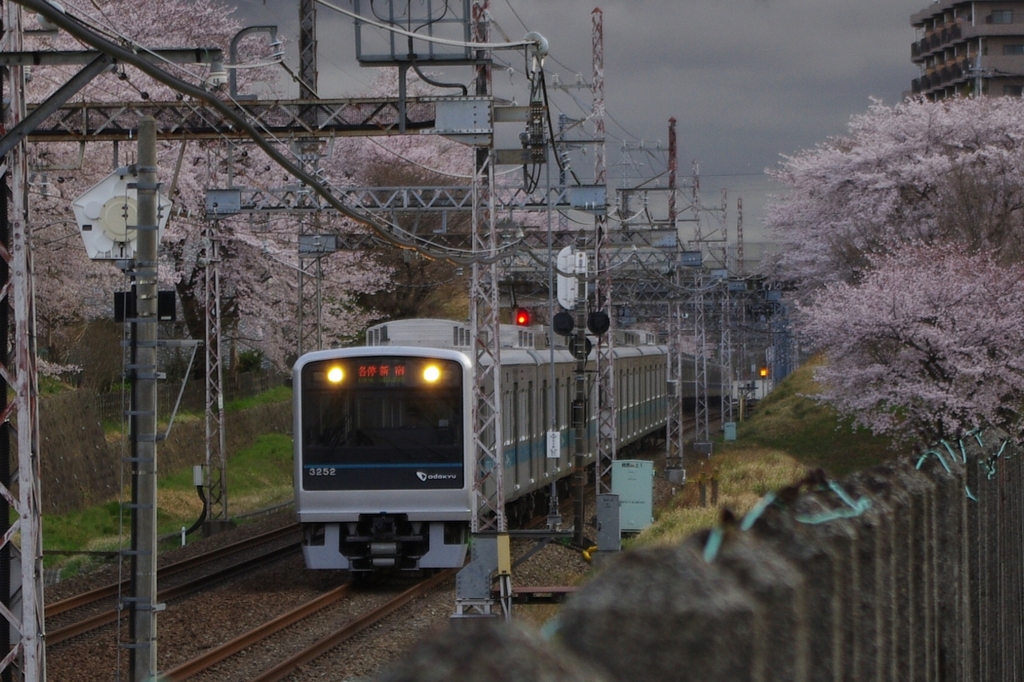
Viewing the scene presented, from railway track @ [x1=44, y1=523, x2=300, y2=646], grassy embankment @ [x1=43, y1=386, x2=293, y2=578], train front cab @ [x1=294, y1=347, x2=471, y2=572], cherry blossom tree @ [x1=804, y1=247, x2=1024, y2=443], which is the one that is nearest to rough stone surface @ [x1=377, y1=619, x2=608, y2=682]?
railway track @ [x1=44, y1=523, x2=300, y2=646]

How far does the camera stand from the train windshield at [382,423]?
13688 millimetres

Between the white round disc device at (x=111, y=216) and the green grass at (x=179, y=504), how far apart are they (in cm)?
589

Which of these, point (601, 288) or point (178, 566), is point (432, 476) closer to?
point (178, 566)

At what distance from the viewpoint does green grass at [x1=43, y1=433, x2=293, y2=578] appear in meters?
18.2

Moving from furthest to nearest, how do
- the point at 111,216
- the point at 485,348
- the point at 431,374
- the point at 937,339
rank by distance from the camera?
1. the point at 937,339
2. the point at 485,348
3. the point at 431,374
4. the point at 111,216

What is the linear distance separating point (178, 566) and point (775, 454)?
16.0m

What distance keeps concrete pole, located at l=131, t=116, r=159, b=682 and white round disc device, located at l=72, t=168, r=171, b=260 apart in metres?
0.30

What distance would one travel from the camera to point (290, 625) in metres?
12.0

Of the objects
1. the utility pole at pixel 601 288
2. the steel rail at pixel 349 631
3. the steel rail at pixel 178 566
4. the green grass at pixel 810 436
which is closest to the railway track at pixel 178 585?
the steel rail at pixel 178 566

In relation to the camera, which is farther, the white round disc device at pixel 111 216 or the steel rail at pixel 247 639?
the steel rail at pixel 247 639

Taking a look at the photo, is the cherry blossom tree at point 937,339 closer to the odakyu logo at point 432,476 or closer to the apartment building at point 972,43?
the odakyu logo at point 432,476

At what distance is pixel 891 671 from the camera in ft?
6.98

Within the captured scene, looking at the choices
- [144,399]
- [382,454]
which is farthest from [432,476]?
[144,399]

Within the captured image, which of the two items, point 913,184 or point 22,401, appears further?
point 913,184
